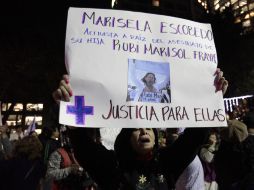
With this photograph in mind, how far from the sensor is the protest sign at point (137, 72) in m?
2.75

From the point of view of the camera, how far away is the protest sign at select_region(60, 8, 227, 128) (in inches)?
108

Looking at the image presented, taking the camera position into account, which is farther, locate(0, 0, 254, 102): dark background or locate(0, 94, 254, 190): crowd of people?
locate(0, 0, 254, 102): dark background

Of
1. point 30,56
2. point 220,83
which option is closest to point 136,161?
point 220,83

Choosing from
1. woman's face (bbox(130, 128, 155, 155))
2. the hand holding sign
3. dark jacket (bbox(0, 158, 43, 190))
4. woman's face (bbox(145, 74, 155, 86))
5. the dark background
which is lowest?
dark jacket (bbox(0, 158, 43, 190))

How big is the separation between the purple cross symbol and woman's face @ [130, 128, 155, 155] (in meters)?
0.36

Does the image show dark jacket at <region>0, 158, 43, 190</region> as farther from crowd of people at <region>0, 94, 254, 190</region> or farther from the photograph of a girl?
the photograph of a girl

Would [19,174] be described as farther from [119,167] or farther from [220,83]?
[220,83]

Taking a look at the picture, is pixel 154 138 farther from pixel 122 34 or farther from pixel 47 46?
pixel 47 46

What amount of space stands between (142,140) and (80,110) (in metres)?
0.48

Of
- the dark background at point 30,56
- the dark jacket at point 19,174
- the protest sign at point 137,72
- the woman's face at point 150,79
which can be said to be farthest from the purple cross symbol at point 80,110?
the dark background at point 30,56

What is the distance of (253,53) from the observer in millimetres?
30766

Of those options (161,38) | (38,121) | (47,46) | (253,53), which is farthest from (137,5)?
(161,38)

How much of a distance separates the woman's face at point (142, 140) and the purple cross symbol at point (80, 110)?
361 millimetres

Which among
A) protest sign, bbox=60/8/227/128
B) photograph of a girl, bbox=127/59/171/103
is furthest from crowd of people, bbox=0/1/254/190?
photograph of a girl, bbox=127/59/171/103
